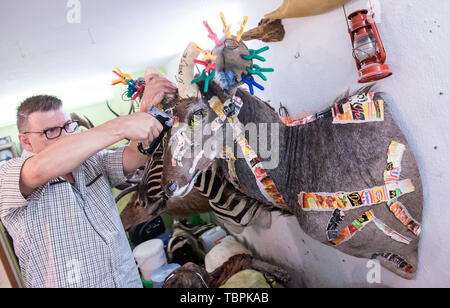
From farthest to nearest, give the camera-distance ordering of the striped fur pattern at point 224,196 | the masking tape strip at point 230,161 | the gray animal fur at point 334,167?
the striped fur pattern at point 224,196 → the masking tape strip at point 230,161 → the gray animal fur at point 334,167

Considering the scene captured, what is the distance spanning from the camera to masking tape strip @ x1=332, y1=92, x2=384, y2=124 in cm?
80

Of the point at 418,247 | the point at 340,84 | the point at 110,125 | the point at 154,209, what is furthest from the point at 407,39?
the point at 154,209

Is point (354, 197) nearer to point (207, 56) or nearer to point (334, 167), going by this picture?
point (334, 167)

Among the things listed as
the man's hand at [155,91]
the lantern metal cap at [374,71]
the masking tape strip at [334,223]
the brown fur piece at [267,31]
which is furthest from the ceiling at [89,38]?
the masking tape strip at [334,223]

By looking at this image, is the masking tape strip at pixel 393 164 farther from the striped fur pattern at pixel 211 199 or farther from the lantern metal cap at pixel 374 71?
the striped fur pattern at pixel 211 199

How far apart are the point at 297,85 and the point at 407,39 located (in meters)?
0.49

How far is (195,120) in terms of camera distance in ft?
3.11

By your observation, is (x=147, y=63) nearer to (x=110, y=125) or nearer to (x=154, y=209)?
(x=110, y=125)

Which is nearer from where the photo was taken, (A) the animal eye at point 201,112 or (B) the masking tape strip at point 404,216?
(B) the masking tape strip at point 404,216

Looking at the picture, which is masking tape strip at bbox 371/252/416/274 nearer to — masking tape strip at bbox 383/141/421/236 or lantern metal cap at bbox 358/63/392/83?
masking tape strip at bbox 383/141/421/236

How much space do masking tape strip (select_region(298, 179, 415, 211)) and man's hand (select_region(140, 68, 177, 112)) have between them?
0.65 meters

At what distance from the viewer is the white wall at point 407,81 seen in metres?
0.73

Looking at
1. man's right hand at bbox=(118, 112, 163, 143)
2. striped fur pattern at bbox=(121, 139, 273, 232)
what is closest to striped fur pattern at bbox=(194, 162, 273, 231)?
striped fur pattern at bbox=(121, 139, 273, 232)

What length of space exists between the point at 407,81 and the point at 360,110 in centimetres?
17
